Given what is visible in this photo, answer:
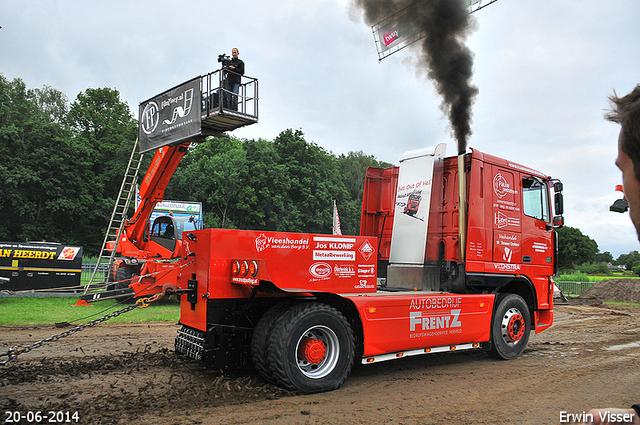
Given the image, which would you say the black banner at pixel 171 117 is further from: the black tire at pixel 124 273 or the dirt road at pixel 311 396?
the dirt road at pixel 311 396

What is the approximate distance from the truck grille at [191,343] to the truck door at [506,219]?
498cm

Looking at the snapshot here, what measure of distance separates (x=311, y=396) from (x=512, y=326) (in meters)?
4.33

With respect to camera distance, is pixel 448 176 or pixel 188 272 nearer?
→ pixel 188 272

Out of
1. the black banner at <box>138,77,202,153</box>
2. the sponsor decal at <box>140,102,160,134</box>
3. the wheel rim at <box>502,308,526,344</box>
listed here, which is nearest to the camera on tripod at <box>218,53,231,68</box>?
the black banner at <box>138,77,202,153</box>

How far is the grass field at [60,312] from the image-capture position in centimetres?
1047

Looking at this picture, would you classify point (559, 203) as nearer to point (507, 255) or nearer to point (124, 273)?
point (507, 255)

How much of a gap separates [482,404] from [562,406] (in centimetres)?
88

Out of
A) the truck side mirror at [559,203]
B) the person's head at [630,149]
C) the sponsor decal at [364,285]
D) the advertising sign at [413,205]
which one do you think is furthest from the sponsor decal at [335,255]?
the truck side mirror at [559,203]

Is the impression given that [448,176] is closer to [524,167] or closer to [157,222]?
[524,167]

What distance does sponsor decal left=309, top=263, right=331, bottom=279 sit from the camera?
5727mm

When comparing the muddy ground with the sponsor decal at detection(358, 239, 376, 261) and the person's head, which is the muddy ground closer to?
the sponsor decal at detection(358, 239, 376, 261)

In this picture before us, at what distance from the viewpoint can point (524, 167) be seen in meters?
8.35

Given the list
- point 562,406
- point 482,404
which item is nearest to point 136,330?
point 482,404

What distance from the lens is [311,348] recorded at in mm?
5336
